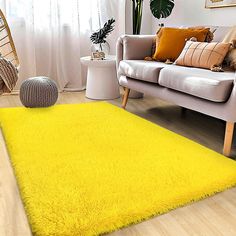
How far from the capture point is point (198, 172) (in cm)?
147

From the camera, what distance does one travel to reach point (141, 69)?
7.83ft

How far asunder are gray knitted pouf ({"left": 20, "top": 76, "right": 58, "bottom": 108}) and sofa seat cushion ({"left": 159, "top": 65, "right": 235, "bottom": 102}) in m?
0.99

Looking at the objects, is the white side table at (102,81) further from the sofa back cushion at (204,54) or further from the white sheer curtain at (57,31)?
the sofa back cushion at (204,54)

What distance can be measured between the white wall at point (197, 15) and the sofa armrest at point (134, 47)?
2.44 ft

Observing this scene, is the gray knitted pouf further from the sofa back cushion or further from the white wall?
the white wall

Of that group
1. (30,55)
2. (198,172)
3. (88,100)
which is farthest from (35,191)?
(30,55)

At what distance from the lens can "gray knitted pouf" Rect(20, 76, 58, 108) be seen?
258 centimetres

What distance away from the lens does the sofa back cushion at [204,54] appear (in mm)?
2107

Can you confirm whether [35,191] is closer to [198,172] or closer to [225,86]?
[198,172]

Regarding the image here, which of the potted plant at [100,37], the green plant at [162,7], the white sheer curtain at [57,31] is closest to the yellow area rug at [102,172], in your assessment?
the potted plant at [100,37]

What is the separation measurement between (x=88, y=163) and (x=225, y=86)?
0.84 m

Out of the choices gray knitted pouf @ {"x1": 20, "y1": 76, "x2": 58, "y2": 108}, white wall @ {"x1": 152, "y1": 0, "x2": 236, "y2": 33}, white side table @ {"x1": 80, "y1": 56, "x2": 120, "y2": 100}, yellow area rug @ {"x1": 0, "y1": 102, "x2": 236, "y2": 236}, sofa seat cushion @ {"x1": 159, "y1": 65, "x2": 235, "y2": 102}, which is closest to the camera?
yellow area rug @ {"x1": 0, "y1": 102, "x2": 236, "y2": 236}

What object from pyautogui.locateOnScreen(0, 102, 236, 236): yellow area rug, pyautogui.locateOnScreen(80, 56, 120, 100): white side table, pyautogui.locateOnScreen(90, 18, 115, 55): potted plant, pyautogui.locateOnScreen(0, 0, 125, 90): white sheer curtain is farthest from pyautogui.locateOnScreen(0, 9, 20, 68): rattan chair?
pyautogui.locateOnScreen(90, 18, 115, 55): potted plant

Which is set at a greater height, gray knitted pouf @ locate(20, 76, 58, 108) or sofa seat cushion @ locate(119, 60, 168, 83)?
sofa seat cushion @ locate(119, 60, 168, 83)
